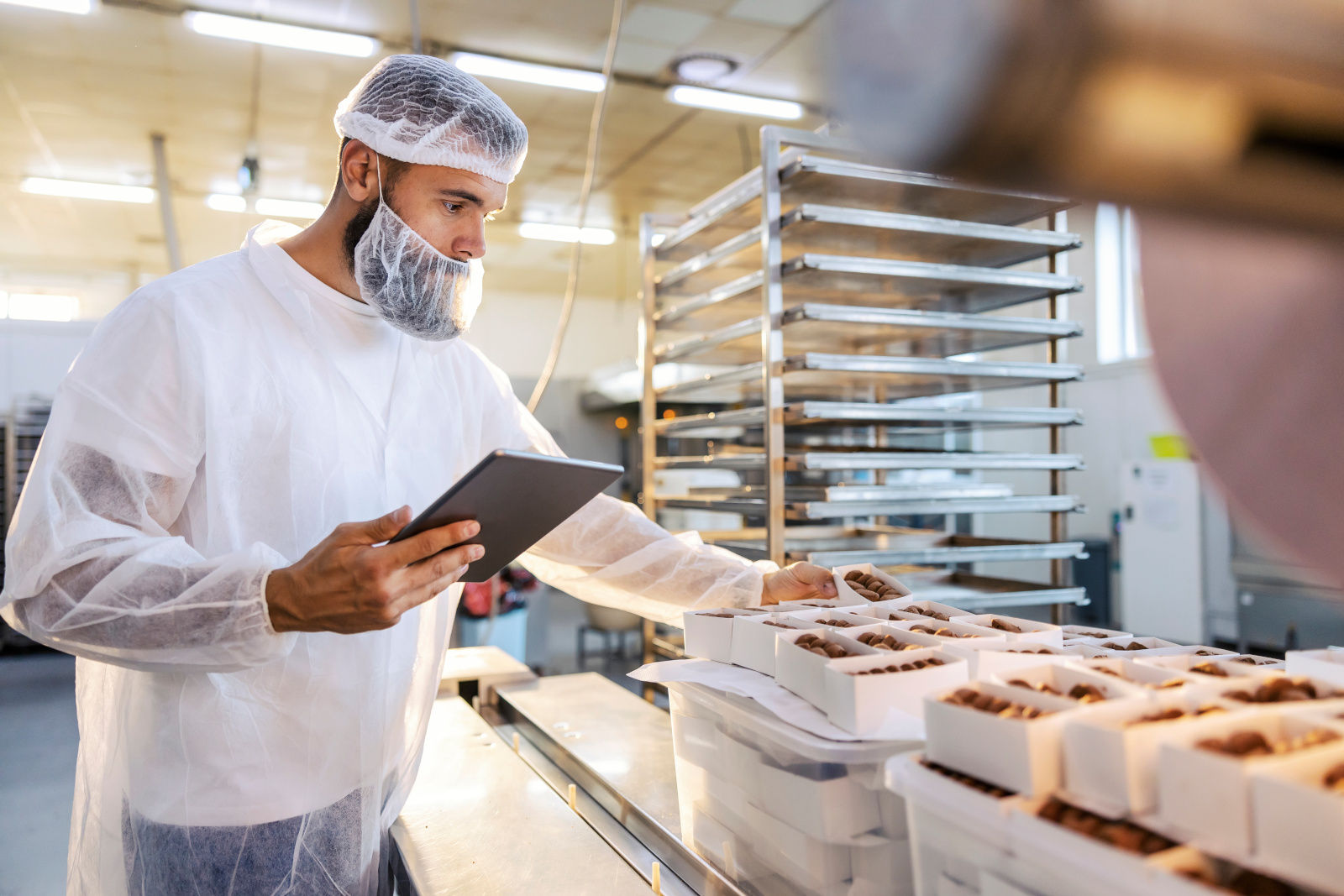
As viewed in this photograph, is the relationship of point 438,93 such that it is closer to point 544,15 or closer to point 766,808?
point 766,808

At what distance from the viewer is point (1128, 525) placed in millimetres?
6996

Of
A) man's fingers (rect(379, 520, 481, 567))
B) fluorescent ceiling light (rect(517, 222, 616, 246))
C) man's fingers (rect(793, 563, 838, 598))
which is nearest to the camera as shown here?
man's fingers (rect(379, 520, 481, 567))

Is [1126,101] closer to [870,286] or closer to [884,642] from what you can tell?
[884,642]

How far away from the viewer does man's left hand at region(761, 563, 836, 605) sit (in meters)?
1.53

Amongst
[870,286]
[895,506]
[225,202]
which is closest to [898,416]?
[895,506]

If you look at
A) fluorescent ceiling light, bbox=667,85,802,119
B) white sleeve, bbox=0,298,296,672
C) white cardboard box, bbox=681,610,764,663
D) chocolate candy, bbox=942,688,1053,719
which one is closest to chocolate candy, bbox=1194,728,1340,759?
chocolate candy, bbox=942,688,1053,719

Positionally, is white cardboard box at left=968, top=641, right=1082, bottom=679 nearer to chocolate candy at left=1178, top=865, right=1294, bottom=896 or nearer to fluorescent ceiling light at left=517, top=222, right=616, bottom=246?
chocolate candy at left=1178, top=865, right=1294, bottom=896

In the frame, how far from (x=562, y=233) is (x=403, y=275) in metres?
8.14

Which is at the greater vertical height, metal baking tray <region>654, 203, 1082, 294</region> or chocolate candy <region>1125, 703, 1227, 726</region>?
metal baking tray <region>654, 203, 1082, 294</region>

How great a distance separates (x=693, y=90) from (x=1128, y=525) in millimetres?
4881

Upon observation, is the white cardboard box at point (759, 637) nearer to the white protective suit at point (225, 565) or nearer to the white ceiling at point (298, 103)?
the white protective suit at point (225, 565)

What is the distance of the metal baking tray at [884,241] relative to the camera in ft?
6.59

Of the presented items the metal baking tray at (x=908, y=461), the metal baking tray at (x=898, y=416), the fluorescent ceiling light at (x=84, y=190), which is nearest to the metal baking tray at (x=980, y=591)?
the metal baking tray at (x=908, y=461)

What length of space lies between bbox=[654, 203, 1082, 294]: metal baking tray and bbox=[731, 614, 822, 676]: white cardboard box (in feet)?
3.76
